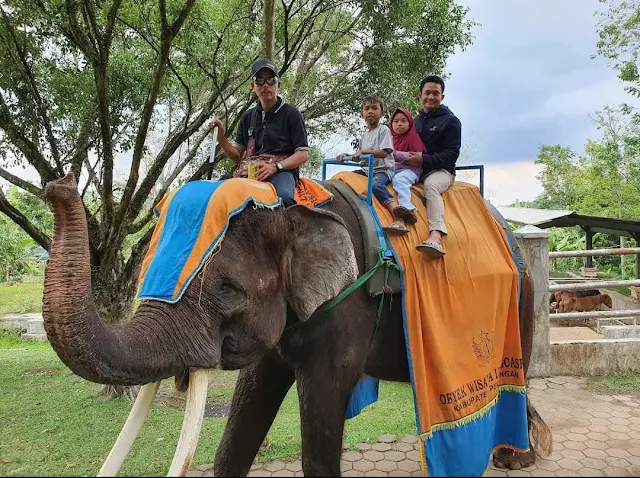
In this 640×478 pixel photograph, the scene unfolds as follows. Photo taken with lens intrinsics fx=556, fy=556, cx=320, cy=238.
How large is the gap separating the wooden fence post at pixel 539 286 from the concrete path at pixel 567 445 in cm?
38

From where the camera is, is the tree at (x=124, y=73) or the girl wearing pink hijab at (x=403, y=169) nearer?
the girl wearing pink hijab at (x=403, y=169)

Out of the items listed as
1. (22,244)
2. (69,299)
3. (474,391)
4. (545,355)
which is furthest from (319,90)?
(22,244)

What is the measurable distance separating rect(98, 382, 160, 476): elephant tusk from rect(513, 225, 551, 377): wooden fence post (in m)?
4.90

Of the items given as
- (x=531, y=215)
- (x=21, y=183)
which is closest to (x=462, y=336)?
(x=21, y=183)

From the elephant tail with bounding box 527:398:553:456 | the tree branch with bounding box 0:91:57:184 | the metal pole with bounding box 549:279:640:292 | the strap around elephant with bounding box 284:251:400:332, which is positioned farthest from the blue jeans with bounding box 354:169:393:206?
the tree branch with bounding box 0:91:57:184

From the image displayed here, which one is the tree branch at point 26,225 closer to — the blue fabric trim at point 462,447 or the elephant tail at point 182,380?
the elephant tail at point 182,380

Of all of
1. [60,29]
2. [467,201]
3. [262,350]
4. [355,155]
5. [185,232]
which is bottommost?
[262,350]

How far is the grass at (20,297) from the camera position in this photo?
60.2 feet

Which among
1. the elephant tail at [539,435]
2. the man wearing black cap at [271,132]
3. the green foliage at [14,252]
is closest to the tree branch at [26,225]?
the man wearing black cap at [271,132]

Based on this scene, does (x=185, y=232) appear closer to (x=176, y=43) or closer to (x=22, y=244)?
(x=176, y=43)

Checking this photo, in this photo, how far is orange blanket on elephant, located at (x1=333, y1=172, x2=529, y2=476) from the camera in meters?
2.94

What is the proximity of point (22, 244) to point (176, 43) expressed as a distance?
16.7 m

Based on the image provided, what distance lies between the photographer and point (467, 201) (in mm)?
3727

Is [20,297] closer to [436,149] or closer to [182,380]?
[436,149]
